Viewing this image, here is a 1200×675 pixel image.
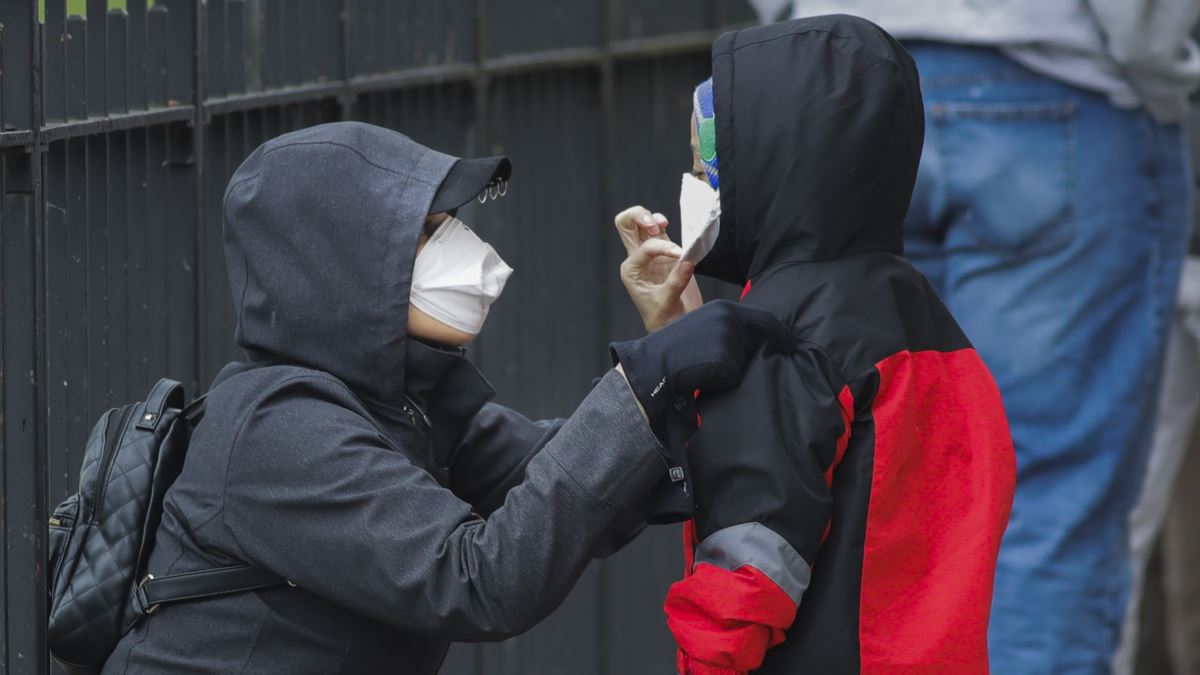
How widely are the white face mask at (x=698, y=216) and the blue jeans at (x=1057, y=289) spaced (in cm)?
130

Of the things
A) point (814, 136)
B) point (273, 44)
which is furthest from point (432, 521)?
point (273, 44)

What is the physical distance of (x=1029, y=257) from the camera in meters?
3.87

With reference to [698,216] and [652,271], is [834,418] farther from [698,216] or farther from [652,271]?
[652,271]

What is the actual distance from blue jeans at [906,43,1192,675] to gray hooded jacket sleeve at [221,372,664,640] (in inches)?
65.8

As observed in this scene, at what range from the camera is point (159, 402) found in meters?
2.64

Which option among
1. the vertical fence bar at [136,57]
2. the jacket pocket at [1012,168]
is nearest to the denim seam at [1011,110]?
the jacket pocket at [1012,168]

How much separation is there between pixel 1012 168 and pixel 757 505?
5.65 feet

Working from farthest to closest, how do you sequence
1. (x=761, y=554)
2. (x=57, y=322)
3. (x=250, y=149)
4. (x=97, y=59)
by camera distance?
(x=250, y=149) < (x=97, y=59) < (x=57, y=322) < (x=761, y=554)

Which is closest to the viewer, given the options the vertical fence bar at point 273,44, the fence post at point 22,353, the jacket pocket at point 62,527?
the jacket pocket at point 62,527

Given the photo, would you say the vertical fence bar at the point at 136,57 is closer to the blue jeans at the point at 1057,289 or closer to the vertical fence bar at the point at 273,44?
the vertical fence bar at the point at 273,44

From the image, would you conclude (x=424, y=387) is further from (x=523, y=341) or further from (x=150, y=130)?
(x=523, y=341)

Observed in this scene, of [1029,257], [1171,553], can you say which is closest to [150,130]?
[1029,257]

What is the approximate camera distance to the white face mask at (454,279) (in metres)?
2.56

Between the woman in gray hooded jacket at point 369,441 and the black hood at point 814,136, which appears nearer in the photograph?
the woman in gray hooded jacket at point 369,441
